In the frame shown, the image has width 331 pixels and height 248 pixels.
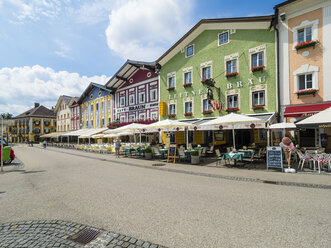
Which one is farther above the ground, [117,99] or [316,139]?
[117,99]

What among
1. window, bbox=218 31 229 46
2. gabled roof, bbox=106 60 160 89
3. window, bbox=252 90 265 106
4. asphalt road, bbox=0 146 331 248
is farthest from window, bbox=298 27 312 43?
gabled roof, bbox=106 60 160 89

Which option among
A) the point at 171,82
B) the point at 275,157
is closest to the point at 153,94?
the point at 171,82

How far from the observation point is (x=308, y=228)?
3.66 m

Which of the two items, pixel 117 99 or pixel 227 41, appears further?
pixel 117 99

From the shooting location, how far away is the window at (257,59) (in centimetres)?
1603

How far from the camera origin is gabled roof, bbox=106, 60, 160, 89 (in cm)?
2573

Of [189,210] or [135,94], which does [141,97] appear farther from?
[189,210]

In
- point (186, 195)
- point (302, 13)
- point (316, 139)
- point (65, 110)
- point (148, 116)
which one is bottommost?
point (186, 195)

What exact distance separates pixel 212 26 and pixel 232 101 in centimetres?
782

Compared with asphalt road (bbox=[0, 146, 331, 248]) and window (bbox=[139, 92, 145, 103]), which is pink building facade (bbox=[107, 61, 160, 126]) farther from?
asphalt road (bbox=[0, 146, 331, 248])

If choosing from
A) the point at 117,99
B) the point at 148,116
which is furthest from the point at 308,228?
the point at 117,99

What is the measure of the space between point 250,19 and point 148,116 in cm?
1577

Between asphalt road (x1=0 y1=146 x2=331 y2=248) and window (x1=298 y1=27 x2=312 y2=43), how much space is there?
12132mm

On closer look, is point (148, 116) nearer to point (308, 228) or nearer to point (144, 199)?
point (144, 199)
